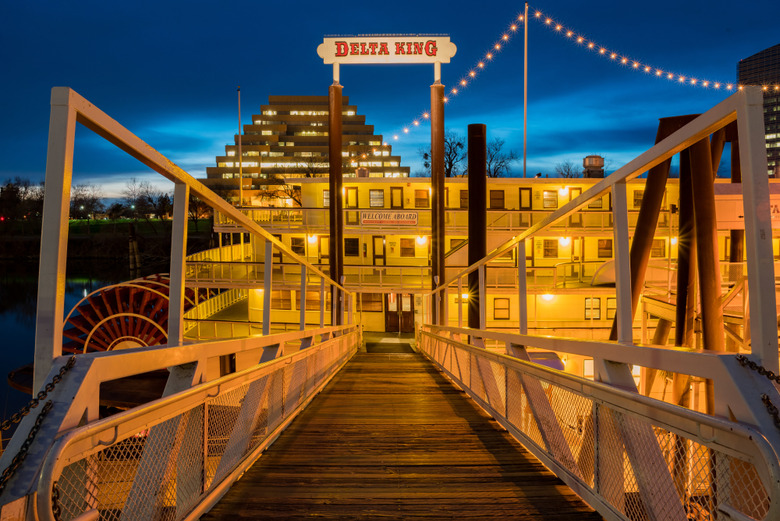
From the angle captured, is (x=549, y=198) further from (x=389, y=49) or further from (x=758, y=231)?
(x=758, y=231)

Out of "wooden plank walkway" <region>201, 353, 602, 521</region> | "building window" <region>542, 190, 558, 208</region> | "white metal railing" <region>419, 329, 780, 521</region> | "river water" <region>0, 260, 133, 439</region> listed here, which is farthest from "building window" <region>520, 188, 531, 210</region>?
"river water" <region>0, 260, 133, 439</region>

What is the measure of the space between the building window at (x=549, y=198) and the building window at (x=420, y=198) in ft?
18.5

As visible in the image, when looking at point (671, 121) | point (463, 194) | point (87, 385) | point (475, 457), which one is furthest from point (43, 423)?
point (463, 194)

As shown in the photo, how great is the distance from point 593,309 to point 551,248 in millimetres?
3613

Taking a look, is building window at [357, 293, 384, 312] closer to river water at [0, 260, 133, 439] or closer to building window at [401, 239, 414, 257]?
building window at [401, 239, 414, 257]

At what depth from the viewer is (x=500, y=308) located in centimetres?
2234

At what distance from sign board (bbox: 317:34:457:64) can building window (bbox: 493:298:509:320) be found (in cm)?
1125

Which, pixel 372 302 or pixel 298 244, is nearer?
pixel 372 302

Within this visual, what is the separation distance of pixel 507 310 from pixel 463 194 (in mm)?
5953

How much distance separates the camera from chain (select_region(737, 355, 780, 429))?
60.2 inches

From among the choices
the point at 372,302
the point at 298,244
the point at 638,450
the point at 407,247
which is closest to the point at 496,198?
the point at 407,247

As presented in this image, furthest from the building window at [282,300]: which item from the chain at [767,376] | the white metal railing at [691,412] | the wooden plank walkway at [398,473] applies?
the chain at [767,376]

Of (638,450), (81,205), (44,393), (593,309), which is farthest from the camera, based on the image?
(81,205)

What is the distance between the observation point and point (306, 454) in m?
3.68
